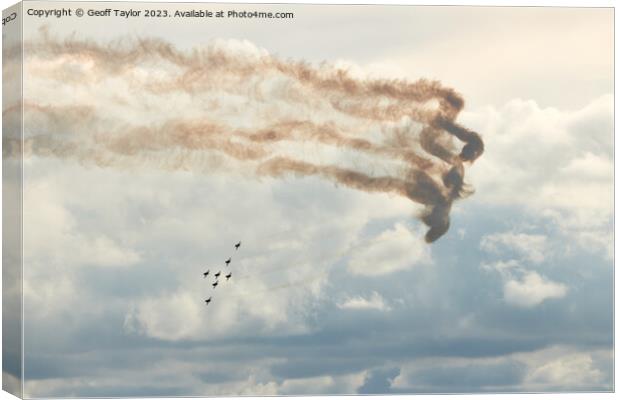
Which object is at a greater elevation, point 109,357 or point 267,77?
point 267,77

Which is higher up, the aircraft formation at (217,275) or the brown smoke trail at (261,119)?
the brown smoke trail at (261,119)

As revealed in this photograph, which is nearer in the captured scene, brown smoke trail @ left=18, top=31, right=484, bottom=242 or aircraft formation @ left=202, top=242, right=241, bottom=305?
brown smoke trail @ left=18, top=31, right=484, bottom=242

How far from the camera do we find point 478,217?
25000mm

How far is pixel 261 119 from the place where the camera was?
80.2 ft

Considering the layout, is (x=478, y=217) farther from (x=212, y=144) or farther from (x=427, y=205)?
(x=212, y=144)

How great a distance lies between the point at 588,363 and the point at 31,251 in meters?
9.86

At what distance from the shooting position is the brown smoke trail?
947 inches

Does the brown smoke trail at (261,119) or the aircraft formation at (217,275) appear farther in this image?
the aircraft formation at (217,275)

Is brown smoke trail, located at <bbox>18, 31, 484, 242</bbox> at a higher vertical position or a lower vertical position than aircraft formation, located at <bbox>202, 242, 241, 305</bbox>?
higher

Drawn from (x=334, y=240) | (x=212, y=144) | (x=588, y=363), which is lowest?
(x=588, y=363)

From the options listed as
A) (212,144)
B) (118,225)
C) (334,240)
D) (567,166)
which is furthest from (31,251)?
(567,166)

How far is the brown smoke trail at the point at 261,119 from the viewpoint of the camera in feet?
78.9

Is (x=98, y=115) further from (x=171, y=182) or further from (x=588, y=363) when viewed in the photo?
(x=588, y=363)

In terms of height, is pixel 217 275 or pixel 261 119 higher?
pixel 261 119
